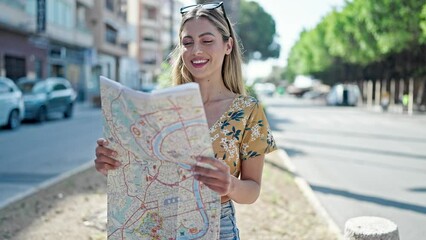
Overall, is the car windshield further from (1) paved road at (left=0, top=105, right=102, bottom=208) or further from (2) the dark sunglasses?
(2) the dark sunglasses

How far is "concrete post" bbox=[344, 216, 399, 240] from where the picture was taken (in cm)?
297

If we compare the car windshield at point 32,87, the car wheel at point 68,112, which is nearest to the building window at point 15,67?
the car wheel at point 68,112

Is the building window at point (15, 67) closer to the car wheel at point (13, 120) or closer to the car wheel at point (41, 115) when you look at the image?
the car wheel at point (41, 115)

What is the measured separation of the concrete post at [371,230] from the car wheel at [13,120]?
13516 mm

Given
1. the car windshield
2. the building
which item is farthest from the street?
the building

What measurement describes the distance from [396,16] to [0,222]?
25.7 meters

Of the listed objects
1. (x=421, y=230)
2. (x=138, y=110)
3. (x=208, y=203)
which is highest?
(x=138, y=110)

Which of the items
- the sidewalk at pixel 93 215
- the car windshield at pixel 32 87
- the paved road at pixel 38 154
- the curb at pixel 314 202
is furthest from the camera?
the car windshield at pixel 32 87

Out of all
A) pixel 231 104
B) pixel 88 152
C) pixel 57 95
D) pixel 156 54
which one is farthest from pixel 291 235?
pixel 156 54

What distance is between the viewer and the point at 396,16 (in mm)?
26500

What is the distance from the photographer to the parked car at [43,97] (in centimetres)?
1703

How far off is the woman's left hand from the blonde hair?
0.56 m

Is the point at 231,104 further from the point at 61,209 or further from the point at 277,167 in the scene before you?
the point at 277,167

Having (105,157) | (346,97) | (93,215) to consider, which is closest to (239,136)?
(105,157)
